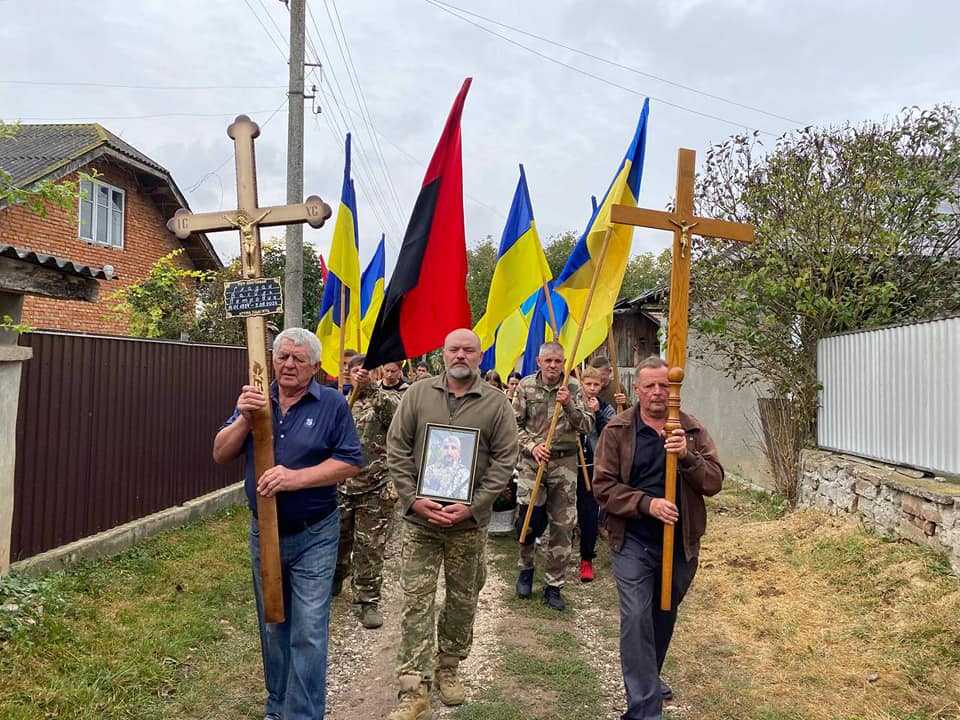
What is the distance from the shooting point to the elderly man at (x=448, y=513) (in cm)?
400

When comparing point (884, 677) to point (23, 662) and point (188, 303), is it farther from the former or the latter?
point (188, 303)

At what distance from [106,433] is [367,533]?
2.92 meters

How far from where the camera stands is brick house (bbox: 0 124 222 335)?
45.1 ft

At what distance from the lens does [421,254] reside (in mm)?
5445

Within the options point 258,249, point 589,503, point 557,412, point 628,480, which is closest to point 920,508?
point 589,503

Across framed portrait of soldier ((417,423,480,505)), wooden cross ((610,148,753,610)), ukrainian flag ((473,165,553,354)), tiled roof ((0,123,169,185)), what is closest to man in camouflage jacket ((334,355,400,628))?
ukrainian flag ((473,165,553,354))

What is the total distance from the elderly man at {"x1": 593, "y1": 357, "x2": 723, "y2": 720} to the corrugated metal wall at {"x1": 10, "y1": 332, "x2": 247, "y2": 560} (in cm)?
444

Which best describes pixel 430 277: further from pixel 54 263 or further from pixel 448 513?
pixel 54 263

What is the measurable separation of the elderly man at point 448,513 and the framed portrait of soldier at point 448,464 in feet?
0.11

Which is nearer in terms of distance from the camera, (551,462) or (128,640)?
(128,640)

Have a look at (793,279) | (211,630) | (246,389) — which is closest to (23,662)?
(211,630)

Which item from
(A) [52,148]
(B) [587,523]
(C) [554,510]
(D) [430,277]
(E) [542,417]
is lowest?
(B) [587,523]

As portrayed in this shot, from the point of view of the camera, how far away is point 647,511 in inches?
144

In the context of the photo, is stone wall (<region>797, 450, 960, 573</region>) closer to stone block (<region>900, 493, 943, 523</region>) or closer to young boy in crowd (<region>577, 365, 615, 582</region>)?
stone block (<region>900, 493, 943, 523</region>)
